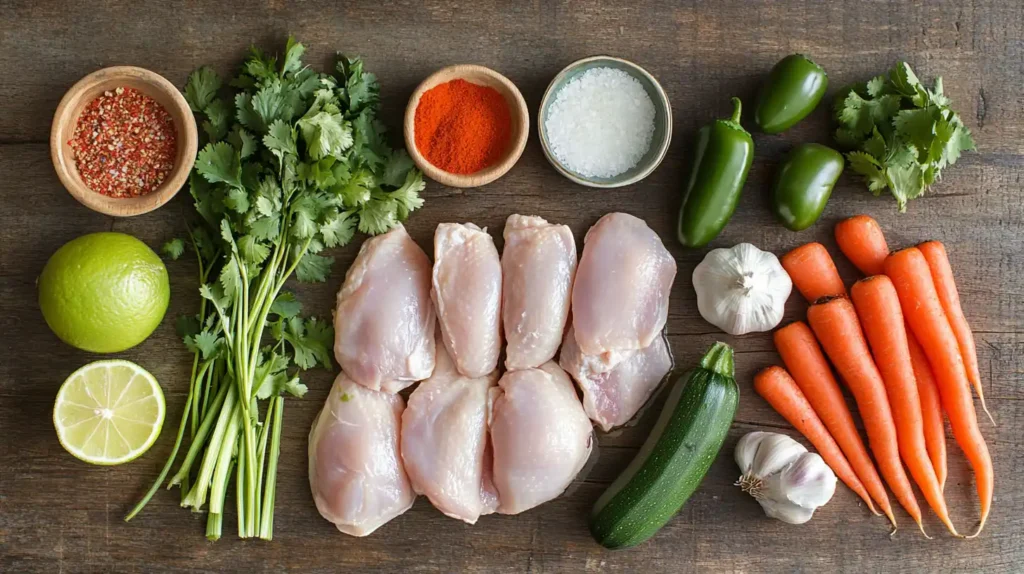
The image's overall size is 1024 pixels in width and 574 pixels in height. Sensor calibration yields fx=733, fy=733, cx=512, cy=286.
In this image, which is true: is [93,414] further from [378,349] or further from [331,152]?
[331,152]

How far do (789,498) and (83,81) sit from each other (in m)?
2.47

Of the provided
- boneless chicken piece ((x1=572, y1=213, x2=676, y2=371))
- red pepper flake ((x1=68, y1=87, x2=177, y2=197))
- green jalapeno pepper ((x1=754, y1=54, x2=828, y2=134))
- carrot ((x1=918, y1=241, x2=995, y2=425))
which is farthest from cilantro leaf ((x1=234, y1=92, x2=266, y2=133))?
carrot ((x1=918, y1=241, x2=995, y2=425))

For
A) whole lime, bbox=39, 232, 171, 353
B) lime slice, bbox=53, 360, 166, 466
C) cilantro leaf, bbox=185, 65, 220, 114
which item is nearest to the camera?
whole lime, bbox=39, 232, 171, 353

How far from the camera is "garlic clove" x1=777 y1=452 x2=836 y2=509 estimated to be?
2.23 metres

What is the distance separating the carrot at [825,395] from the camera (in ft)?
7.73

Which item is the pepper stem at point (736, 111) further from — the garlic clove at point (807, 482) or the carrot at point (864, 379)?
the garlic clove at point (807, 482)

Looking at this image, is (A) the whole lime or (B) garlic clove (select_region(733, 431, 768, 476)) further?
(B) garlic clove (select_region(733, 431, 768, 476))

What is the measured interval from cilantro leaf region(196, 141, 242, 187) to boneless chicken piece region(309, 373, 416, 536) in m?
0.69

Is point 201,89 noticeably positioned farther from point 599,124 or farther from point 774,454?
point 774,454

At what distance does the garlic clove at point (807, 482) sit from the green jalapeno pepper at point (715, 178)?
74cm

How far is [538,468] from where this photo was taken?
223cm

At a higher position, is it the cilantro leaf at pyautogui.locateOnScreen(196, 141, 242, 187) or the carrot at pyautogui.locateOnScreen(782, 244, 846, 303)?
the cilantro leaf at pyautogui.locateOnScreen(196, 141, 242, 187)

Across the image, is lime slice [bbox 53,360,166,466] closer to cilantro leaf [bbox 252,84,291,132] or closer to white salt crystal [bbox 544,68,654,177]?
cilantro leaf [bbox 252,84,291,132]

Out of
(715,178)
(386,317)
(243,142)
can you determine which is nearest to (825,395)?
(715,178)
